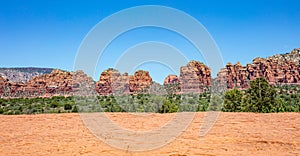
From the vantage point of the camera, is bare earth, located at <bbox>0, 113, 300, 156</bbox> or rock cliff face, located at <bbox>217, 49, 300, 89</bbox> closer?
bare earth, located at <bbox>0, 113, 300, 156</bbox>

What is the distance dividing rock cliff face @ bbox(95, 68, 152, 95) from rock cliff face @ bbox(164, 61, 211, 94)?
16.5 feet

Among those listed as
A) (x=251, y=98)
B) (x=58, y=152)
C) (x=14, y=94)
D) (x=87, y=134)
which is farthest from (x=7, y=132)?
(x=14, y=94)

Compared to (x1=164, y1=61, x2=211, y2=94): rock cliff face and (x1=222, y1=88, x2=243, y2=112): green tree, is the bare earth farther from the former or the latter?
(x1=164, y1=61, x2=211, y2=94): rock cliff face

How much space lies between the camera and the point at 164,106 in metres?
23.8

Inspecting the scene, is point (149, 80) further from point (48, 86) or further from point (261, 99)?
point (261, 99)

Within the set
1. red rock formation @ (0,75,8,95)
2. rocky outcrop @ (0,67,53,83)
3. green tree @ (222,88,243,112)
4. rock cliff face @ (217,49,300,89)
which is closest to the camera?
green tree @ (222,88,243,112)

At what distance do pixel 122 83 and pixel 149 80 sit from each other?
5.92m

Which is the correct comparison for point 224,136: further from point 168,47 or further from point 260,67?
point 260,67

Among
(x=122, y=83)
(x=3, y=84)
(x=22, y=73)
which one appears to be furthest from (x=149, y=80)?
(x=22, y=73)

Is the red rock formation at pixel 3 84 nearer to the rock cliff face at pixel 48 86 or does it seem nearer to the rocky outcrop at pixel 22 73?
the rock cliff face at pixel 48 86

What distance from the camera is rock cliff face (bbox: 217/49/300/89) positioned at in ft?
228

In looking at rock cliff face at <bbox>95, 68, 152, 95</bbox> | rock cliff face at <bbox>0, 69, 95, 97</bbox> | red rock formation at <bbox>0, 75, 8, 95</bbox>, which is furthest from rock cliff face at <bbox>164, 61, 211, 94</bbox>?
red rock formation at <bbox>0, 75, 8, 95</bbox>

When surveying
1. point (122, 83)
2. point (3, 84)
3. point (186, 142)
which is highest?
point (3, 84)

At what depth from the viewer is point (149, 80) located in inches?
2670
